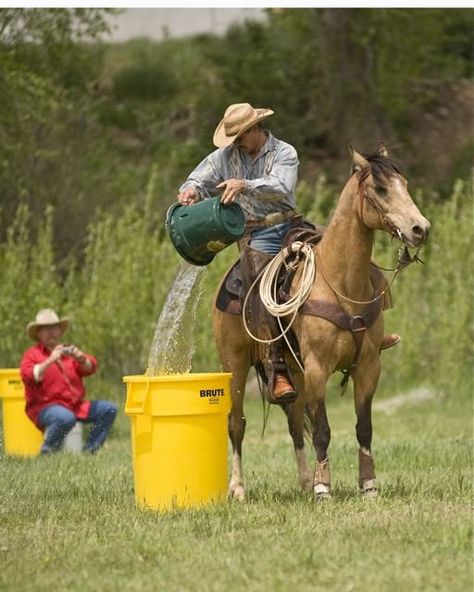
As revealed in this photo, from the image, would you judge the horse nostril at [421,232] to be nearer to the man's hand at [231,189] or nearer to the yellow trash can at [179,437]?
the man's hand at [231,189]

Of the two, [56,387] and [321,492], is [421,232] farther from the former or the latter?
[56,387]

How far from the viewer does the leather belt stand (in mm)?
9078

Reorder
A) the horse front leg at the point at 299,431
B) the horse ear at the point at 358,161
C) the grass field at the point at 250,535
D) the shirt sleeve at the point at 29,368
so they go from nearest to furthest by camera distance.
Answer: the grass field at the point at 250,535
the horse ear at the point at 358,161
the horse front leg at the point at 299,431
the shirt sleeve at the point at 29,368

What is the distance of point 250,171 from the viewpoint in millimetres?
9070

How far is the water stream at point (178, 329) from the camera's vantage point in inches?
349

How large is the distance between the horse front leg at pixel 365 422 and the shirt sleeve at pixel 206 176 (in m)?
1.64

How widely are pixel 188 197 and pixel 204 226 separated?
459mm

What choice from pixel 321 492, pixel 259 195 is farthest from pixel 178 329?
pixel 321 492

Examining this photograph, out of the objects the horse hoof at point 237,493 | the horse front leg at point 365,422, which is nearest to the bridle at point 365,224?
the horse front leg at point 365,422

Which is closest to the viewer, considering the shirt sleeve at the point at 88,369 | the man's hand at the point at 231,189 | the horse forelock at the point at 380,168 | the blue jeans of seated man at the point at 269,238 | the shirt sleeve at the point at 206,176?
the horse forelock at the point at 380,168

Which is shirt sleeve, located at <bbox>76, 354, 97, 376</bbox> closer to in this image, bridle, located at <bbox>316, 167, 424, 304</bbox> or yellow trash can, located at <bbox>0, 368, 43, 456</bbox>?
yellow trash can, located at <bbox>0, 368, 43, 456</bbox>

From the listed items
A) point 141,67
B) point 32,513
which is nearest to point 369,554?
point 32,513

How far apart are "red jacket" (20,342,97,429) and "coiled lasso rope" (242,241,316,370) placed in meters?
4.07

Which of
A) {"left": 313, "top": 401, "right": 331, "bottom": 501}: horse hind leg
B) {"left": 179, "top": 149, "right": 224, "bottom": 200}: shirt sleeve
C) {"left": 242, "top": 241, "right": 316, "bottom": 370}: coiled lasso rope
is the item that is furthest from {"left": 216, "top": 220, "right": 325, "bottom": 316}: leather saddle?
{"left": 313, "top": 401, "right": 331, "bottom": 501}: horse hind leg
